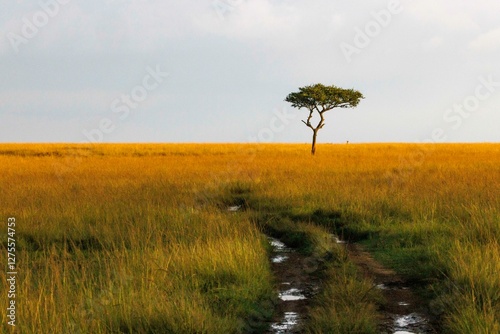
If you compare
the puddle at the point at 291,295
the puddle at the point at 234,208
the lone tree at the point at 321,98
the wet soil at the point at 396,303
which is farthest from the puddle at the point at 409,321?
the lone tree at the point at 321,98

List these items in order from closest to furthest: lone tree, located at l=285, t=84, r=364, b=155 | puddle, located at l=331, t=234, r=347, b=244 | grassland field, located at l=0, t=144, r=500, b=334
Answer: grassland field, located at l=0, t=144, r=500, b=334
puddle, located at l=331, t=234, r=347, b=244
lone tree, located at l=285, t=84, r=364, b=155

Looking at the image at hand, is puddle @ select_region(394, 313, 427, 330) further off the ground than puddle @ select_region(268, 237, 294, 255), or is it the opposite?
puddle @ select_region(268, 237, 294, 255)

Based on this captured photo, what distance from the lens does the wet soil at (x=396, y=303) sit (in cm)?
502

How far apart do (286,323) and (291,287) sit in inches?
48.4

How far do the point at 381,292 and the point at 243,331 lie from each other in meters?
1.95

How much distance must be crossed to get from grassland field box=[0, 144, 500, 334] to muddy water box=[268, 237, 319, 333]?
16 cm

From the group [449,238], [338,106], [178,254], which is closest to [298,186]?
[449,238]

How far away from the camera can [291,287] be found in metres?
6.31

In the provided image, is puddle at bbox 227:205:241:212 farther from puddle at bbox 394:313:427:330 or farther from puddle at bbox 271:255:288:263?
puddle at bbox 394:313:427:330

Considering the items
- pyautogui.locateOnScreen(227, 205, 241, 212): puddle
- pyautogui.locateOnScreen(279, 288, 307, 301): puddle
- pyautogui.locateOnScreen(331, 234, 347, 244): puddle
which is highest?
pyautogui.locateOnScreen(227, 205, 241, 212): puddle

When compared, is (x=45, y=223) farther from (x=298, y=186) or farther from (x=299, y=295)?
(x=298, y=186)

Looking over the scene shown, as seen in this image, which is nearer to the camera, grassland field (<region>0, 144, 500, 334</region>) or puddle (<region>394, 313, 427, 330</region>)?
grassland field (<region>0, 144, 500, 334</region>)

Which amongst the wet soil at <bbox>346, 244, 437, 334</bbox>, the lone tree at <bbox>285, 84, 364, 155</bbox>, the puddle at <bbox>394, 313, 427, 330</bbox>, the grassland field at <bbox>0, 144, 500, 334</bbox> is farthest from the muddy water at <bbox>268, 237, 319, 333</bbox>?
the lone tree at <bbox>285, 84, 364, 155</bbox>

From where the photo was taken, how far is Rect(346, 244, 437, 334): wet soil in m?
5.02
